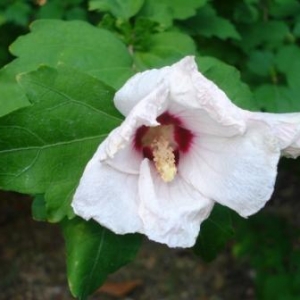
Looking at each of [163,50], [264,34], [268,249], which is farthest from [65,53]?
[268,249]

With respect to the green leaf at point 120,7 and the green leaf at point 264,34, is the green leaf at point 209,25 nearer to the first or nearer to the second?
the green leaf at point 264,34

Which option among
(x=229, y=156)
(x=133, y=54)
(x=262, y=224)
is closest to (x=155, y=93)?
(x=229, y=156)

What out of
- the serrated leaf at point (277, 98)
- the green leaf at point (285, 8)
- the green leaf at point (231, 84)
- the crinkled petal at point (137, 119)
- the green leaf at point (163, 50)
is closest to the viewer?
the crinkled petal at point (137, 119)

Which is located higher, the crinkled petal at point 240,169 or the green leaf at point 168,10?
the crinkled petal at point 240,169

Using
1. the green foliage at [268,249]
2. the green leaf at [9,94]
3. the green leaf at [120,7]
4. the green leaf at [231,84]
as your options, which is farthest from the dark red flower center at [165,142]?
the green foliage at [268,249]

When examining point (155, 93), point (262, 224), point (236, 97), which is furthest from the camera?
point (262, 224)

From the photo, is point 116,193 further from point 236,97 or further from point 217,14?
point 217,14

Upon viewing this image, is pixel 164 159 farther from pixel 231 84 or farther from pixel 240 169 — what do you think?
pixel 231 84
